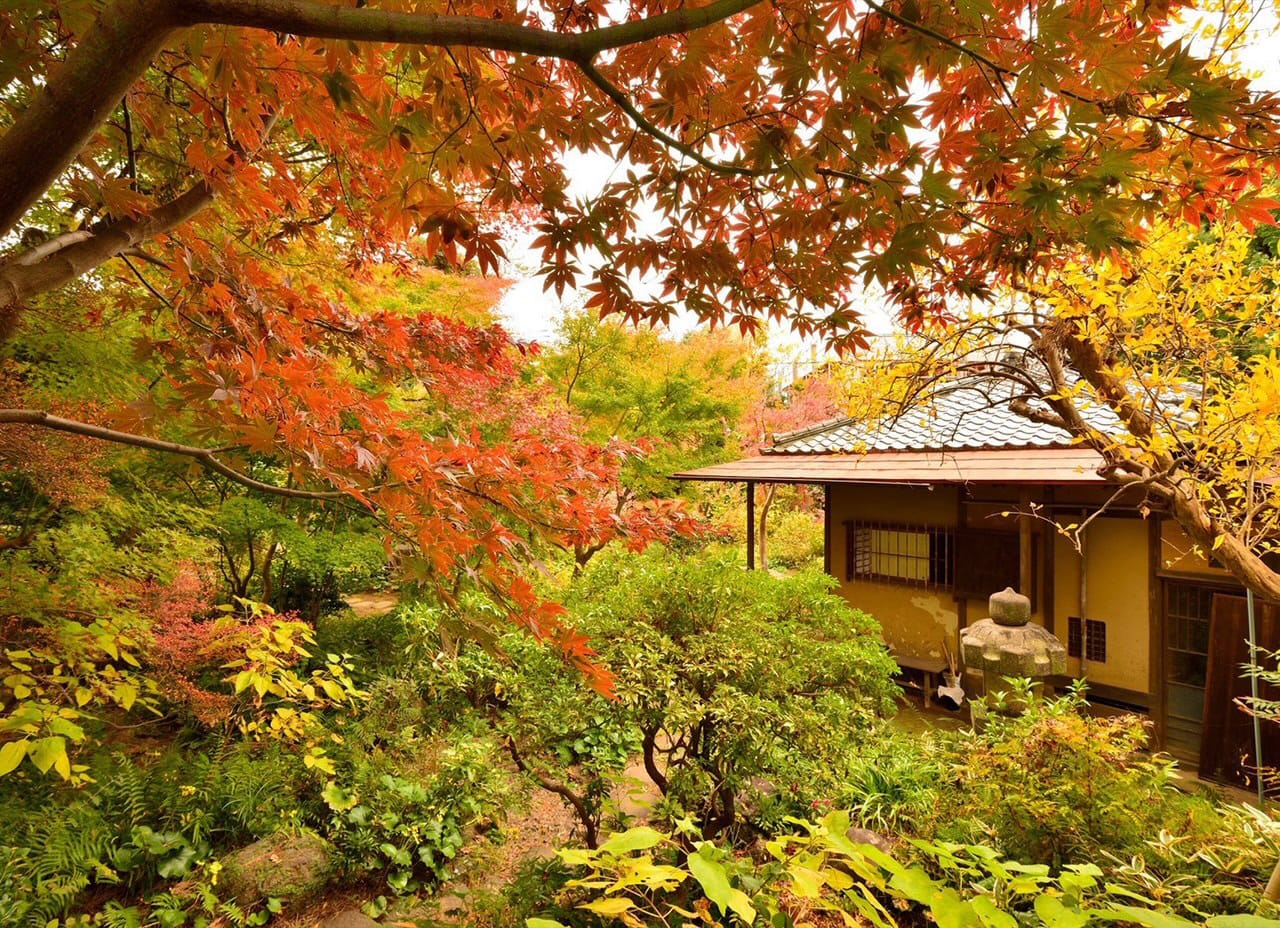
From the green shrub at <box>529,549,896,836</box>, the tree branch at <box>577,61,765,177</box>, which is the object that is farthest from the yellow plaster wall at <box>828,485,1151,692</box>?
the tree branch at <box>577,61,765,177</box>

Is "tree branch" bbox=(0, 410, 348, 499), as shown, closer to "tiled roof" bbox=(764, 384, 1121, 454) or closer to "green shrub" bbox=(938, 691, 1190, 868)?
"green shrub" bbox=(938, 691, 1190, 868)

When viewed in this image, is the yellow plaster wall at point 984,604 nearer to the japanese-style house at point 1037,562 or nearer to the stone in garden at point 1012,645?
the japanese-style house at point 1037,562

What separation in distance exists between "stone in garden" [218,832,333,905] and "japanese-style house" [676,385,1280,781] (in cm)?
511

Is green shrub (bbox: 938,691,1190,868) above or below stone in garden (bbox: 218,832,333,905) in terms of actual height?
above

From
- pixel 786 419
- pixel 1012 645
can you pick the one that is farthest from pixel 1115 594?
pixel 786 419

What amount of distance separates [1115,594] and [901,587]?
2245mm

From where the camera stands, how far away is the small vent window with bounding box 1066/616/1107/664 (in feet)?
20.6

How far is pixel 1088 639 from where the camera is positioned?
6371 mm

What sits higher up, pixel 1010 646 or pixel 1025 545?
pixel 1025 545

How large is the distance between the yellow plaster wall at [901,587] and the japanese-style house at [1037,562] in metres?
0.01

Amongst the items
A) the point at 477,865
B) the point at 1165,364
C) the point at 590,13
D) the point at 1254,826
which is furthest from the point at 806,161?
the point at 477,865

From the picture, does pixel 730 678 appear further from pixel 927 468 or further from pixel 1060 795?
pixel 927 468

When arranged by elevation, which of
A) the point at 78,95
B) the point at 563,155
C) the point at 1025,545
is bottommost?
the point at 1025,545

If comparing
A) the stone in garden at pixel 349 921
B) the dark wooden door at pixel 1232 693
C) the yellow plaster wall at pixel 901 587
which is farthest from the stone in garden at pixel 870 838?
the yellow plaster wall at pixel 901 587
